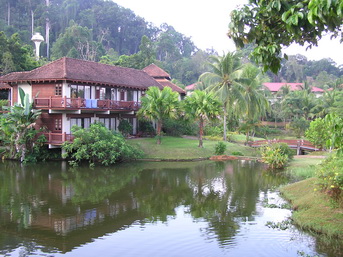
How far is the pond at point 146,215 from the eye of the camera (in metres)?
12.1

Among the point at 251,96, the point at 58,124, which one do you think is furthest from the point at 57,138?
the point at 251,96

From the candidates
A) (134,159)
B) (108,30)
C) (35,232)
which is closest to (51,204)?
(35,232)

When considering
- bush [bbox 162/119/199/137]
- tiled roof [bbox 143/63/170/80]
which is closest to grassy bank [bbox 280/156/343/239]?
bush [bbox 162/119/199/137]

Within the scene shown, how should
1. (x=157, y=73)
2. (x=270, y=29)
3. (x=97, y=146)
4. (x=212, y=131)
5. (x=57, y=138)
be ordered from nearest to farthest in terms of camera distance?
(x=270, y=29) < (x=97, y=146) < (x=57, y=138) < (x=212, y=131) < (x=157, y=73)

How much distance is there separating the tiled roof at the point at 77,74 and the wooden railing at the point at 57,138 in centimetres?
415

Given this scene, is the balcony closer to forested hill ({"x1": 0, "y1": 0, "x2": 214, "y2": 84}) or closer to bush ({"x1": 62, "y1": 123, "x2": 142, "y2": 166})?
bush ({"x1": 62, "y1": 123, "x2": 142, "y2": 166})

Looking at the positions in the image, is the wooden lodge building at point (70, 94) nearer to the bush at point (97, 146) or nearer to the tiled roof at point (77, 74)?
the tiled roof at point (77, 74)

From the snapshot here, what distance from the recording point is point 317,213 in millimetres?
14156

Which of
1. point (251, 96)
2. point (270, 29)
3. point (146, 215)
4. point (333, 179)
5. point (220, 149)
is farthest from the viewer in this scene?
point (251, 96)

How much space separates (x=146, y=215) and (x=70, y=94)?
1677 cm

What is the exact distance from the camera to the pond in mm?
12062

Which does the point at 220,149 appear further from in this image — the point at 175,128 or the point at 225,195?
the point at 225,195

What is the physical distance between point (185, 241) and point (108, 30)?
94.2 meters

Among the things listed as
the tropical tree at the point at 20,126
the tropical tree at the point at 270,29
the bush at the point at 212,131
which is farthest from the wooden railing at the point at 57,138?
the tropical tree at the point at 270,29
